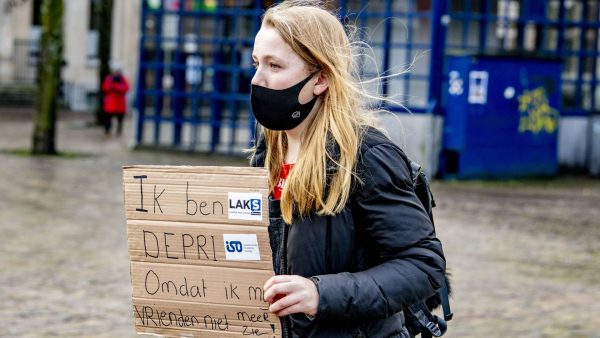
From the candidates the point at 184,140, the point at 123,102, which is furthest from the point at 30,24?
the point at 184,140

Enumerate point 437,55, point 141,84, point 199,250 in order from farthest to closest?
1. point 141,84
2. point 437,55
3. point 199,250

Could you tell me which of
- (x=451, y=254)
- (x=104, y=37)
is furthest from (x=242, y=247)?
(x=104, y=37)

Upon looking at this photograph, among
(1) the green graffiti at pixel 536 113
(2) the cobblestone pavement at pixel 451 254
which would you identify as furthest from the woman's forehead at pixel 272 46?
(1) the green graffiti at pixel 536 113

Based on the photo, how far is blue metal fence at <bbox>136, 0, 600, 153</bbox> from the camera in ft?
59.7

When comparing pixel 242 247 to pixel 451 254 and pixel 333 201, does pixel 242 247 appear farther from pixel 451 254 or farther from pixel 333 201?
pixel 451 254

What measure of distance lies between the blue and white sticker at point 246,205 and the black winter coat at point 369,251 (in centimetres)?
12

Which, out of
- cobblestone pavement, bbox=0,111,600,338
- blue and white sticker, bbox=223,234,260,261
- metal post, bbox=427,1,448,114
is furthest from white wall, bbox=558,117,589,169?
blue and white sticker, bbox=223,234,260,261

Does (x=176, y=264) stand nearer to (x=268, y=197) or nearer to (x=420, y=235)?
(x=268, y=197)

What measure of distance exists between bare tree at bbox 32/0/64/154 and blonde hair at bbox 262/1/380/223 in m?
16.2

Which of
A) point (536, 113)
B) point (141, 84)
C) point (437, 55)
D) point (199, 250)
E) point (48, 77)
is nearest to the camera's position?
point (199, 250)

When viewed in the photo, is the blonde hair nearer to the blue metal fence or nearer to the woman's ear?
the woman's ear

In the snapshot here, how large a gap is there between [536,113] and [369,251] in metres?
15.3

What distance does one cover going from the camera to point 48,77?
1878 cm

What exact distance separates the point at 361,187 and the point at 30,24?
39.6 m
